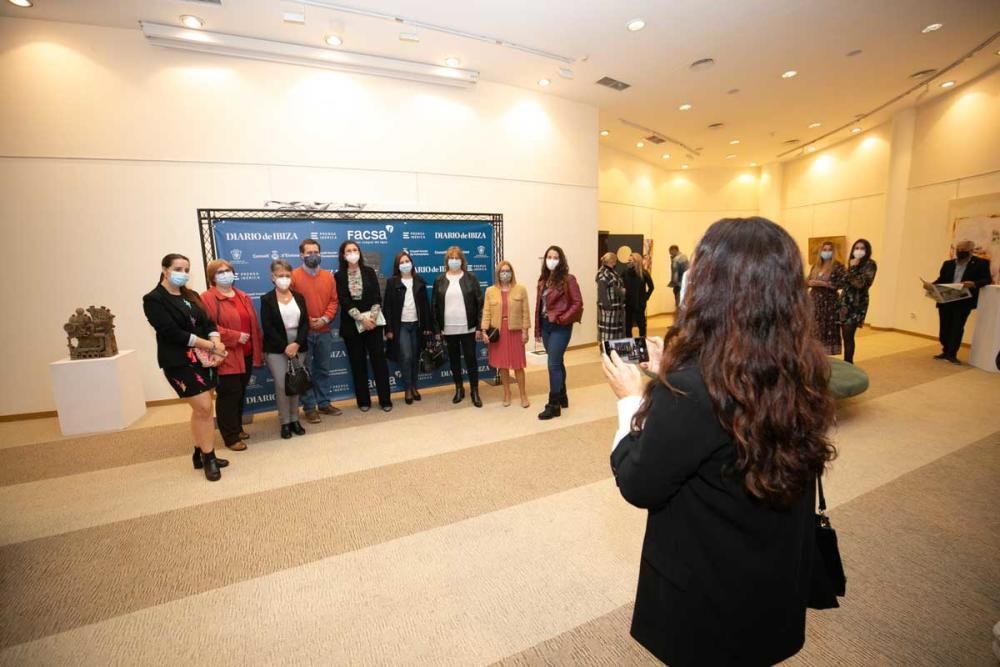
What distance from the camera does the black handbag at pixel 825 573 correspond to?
117 cm

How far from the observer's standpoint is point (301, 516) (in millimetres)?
2771

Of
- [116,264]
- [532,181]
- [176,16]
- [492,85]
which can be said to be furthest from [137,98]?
[532,181]

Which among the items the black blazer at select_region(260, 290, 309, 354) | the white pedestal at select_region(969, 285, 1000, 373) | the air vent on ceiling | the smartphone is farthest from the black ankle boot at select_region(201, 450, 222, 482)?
the white pedestal at select_region(969, 285, 1000, 373)

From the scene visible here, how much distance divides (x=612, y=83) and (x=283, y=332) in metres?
6.06

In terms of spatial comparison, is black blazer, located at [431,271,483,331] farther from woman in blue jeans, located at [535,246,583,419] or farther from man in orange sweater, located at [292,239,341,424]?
man in orange sweater, located at [292,239,341,424]

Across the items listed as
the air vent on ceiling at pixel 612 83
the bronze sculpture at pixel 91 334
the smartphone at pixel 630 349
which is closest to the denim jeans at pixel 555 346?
the smartphone at pixel 630 349

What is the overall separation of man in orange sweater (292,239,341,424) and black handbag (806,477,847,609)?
421 cm

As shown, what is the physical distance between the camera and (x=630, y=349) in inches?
61.8

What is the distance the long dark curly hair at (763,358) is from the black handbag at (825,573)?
440 mm

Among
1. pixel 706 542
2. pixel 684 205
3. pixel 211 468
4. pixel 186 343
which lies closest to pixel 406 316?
pixel 186 343

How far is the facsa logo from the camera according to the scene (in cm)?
486

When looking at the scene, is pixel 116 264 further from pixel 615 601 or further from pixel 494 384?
pixel 615 601

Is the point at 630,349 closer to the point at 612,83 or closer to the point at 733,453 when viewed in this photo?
the point at 733,453

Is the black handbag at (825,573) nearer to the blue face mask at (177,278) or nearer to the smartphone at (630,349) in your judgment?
the smartphone at (630,349)
